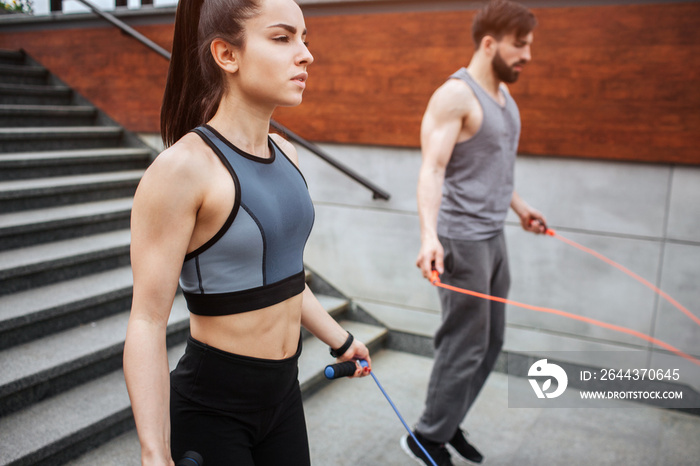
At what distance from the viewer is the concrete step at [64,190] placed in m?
3.76

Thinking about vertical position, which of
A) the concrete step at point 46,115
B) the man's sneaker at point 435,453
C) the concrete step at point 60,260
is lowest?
the man's sneaker at point 435,453

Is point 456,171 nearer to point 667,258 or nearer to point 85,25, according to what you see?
point 667,258

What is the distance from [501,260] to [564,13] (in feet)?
5.34

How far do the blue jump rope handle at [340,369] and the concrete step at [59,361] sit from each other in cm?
175

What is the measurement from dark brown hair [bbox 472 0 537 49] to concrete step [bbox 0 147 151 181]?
3.08 m

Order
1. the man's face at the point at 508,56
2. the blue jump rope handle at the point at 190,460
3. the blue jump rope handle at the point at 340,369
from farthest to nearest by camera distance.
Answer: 1. the man's face at the point at 508,56
2. the blue jump rope handle at the point at 340,369
3. the blue jump rope handle at the point at 190,460

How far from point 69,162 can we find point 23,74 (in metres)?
1.24

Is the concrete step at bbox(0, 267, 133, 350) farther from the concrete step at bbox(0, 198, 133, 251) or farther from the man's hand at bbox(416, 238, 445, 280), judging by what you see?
the man's hand at bbox(416, 238, 445, 280)

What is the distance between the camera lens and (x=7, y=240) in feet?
11.4

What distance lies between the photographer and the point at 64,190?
4.04 meters

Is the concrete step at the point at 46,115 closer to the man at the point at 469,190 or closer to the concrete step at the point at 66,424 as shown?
the concrete step at the point at 66,424

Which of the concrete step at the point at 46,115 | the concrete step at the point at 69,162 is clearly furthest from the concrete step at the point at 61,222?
the concrete step at the point at 46,115

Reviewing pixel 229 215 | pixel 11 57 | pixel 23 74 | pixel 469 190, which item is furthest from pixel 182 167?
pixel 11 57

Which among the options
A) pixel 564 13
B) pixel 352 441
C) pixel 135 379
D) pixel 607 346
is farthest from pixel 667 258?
pixel 135 379
